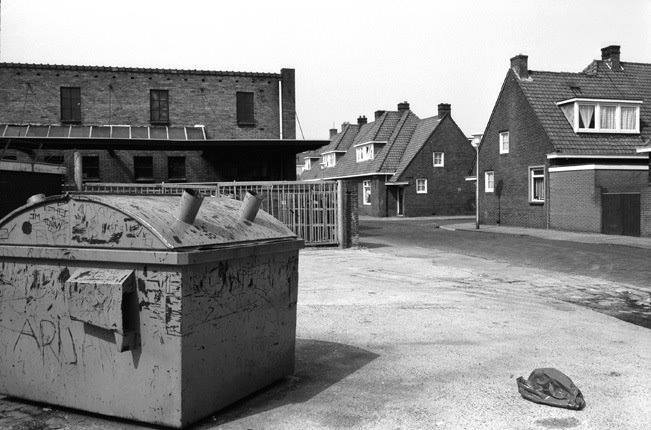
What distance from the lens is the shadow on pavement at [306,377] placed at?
174 inches

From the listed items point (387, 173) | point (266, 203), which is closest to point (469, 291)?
point (266, 203)

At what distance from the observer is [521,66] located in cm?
3112

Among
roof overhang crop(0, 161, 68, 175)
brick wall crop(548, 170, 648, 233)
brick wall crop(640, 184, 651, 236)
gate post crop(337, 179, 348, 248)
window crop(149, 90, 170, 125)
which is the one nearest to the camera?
roof overhang crop(0, 161, 68, 175)

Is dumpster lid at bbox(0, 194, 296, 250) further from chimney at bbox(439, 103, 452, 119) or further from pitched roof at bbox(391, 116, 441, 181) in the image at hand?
chimney at bbox(439, 103, 452, 119)

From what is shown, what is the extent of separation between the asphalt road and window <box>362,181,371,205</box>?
25598 mm

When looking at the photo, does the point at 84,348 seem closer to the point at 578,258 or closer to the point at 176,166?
the point at 578,258

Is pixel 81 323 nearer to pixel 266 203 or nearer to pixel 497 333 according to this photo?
pixel 497 333

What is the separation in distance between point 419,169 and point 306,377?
41596 mm

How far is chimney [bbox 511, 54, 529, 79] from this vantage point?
1221 inches

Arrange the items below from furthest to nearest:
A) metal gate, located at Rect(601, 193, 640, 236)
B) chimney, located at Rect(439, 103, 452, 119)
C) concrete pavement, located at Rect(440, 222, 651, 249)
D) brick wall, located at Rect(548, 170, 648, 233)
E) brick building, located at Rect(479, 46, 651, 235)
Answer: chimney, located at Rect(439, 103, 452, 119) → brick building, located at Rect(479, 46, 651, 235) → brick wall, located at Rect(548, 170, 648, 233) → metal gate, located at Rect(601, 193, 640, 236) → concrete pavement, located at Rect(440, 222, 651, 249)

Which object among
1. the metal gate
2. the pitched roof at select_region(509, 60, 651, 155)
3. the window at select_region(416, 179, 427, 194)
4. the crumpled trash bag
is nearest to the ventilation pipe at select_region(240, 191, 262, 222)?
the crumpled trash bag

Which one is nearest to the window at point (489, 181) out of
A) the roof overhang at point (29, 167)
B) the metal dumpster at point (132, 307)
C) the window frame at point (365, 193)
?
the window frame at point (365, 193)

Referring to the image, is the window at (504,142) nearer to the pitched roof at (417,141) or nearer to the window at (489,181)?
the window at (489,181)

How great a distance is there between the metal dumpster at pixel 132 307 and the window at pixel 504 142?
98.4ft
